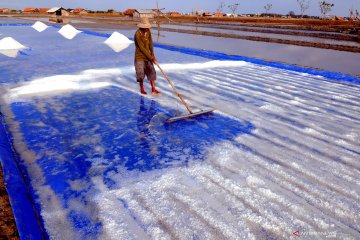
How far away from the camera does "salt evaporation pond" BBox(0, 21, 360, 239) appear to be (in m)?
2.13

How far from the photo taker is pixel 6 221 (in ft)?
6.50

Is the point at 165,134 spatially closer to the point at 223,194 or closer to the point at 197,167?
the point at 197,167

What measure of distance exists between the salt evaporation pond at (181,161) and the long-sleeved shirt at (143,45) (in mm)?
693

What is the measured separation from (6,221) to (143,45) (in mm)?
3476

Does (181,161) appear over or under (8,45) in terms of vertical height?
under

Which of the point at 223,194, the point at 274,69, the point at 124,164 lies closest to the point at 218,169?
the point at 223,194

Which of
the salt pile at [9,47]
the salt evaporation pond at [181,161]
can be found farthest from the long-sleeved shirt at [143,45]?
the salt pile at [9,47]

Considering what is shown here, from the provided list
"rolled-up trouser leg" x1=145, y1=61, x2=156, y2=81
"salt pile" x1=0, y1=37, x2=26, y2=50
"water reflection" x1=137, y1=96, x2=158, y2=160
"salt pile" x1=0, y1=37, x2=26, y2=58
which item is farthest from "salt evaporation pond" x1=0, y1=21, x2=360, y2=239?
"salt pile" x1=0, y1=37, x2=26, y2=50

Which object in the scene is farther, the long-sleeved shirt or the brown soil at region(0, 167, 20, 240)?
the long-sleeved shirt

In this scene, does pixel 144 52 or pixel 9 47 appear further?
pixel 9 47

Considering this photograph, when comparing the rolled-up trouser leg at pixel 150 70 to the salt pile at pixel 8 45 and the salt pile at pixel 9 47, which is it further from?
the salt pile at pixel 8 45

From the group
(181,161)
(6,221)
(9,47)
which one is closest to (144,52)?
(181,161)

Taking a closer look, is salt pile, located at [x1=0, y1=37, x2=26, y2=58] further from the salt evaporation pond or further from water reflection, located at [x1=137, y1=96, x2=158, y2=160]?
water reflection, located at [x1=137, y1=96, x2=158, y2=160]

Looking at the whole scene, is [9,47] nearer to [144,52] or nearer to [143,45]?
[143,45]
